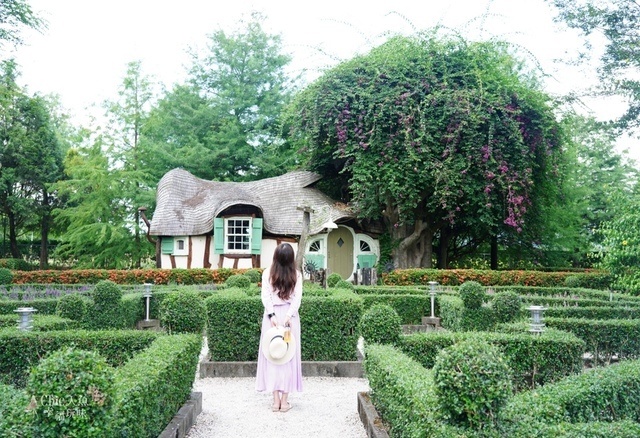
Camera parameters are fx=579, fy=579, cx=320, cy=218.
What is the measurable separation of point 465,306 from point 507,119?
11909mm

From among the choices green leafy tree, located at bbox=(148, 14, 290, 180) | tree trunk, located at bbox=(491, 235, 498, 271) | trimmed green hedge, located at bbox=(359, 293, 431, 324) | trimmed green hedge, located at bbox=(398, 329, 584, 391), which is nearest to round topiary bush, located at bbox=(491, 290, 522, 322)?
trimmed green hedge, located at bbox=(398, 329, 584, 391)

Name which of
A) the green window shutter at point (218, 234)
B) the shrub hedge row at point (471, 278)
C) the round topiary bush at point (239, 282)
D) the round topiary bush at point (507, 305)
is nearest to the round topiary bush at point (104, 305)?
the round topiary bush at point (239, 282)

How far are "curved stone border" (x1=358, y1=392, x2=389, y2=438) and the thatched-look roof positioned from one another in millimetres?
15883

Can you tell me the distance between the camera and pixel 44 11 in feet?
75.3

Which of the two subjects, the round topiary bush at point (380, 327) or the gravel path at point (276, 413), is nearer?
the gravel path at point (276, 413)

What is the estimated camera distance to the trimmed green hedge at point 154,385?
4.00 metres

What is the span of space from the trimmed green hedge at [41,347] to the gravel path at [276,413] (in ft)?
3.77

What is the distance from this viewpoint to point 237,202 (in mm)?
22172

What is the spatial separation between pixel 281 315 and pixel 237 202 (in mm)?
15886

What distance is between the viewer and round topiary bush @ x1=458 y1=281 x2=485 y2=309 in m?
10.2

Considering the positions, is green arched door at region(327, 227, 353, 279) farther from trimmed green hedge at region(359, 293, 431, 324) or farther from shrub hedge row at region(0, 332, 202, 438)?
shrub hedge row at region(0, 332, 202, 438)

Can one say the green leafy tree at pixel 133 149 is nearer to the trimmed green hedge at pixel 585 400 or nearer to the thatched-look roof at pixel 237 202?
the thatched-look roof at pixel 237 202

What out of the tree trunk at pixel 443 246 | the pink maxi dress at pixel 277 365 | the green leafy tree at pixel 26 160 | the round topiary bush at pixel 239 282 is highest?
the green leafy tree at pixel 26 160

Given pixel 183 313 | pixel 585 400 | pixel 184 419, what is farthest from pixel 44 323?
pixel 585 400
